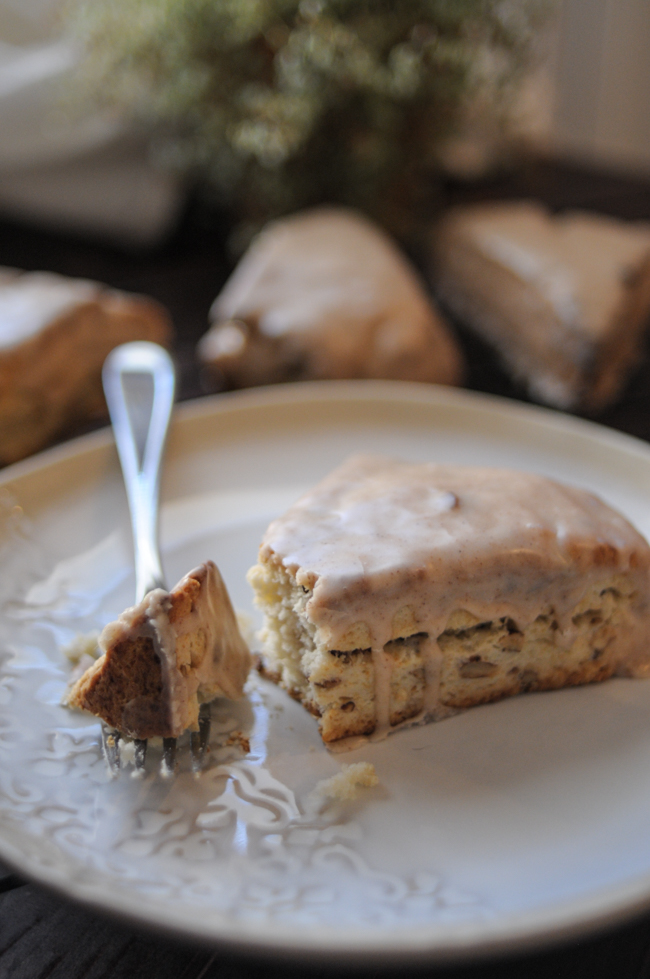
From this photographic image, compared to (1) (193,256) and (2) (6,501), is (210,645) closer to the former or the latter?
(2) (6,501)

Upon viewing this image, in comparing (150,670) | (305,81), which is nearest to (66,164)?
(305,81)

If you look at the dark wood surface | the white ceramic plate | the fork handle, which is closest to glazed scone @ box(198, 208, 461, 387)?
the dark wood surface

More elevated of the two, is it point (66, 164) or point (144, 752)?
point (66, 164)

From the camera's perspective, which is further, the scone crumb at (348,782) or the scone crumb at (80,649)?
the scone crumb at (80,649)

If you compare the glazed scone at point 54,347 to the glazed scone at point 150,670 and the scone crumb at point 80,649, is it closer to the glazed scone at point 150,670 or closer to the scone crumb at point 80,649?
the scone crumb at point 80,649

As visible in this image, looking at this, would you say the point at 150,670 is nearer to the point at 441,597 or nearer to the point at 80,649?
the point at 80,649

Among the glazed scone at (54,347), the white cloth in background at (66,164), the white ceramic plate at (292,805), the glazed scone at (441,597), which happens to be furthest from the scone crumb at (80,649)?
the white cloth in background at (66,164)
